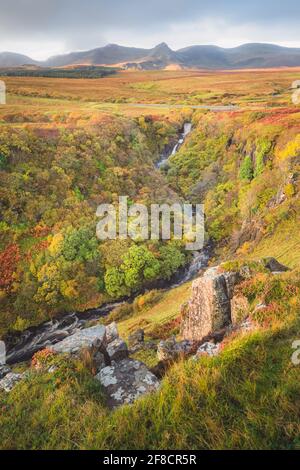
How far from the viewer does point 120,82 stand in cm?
13500

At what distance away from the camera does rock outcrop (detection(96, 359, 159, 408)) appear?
7855 mm

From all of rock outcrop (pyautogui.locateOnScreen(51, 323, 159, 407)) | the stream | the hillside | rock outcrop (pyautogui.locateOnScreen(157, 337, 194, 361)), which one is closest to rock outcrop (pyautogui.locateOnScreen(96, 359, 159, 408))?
rock outcrop (pyautogui.locateOnScreen(51, 323, 159, 407))

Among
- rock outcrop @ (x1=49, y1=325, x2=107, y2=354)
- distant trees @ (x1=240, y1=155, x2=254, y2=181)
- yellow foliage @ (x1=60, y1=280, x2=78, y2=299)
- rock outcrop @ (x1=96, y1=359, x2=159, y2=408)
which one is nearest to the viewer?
rock outcrop @ (x1=96, y1=359, x2=159, y2=408)

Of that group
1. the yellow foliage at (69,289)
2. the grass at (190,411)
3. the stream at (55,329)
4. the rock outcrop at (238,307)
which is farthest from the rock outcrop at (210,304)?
the yellow foliage at (69,289)

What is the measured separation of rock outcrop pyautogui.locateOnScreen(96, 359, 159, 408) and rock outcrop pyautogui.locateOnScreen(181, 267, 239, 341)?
142 inches

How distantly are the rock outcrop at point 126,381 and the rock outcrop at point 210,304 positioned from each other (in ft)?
11.8

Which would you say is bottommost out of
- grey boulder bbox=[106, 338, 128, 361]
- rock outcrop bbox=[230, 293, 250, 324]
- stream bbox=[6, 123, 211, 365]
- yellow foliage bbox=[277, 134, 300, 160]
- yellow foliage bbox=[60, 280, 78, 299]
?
stream bbox=[6, 123, 211, 365]

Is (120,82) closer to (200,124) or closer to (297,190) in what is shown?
(200,124)

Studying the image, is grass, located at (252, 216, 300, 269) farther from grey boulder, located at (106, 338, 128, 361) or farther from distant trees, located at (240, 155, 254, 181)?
distant trees, located at (240, 155, 254, 181)

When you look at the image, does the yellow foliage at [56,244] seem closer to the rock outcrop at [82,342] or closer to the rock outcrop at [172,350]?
the rock outcrop at [82,342]

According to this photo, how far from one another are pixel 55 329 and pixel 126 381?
2277 centimetres

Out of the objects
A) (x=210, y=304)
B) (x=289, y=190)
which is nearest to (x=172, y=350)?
(x=210, y=304)

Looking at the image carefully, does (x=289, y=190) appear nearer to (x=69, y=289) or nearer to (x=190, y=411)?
(x=69, y=289)

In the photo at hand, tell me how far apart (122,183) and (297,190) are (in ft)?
77.0
